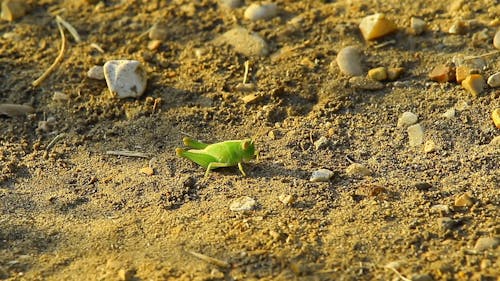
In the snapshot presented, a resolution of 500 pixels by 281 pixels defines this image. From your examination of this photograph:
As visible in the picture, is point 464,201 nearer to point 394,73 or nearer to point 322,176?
point 322,176

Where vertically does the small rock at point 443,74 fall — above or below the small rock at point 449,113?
above

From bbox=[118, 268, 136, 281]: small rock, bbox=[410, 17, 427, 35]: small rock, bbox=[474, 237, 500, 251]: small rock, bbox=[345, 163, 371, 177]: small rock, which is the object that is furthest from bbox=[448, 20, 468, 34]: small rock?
bbox=[118, 268, 136, 281]: small rock

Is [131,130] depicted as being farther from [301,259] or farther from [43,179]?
[301,259]

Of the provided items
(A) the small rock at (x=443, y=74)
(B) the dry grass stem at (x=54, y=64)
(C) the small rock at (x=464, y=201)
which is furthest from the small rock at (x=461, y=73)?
(B) the dry grass stem at (x=54, y=64)

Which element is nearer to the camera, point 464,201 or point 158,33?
point 464,201

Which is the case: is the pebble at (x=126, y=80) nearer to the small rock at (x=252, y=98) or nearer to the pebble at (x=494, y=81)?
the small rock at (x=252, y=98)

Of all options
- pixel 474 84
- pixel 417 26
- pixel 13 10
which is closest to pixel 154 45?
pixel 13 10

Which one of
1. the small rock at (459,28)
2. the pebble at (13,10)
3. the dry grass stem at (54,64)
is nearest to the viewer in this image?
the small rock at (459,28)

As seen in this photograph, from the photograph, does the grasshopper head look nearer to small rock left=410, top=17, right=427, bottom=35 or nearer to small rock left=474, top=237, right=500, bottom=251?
small rock left=474, top=237, right=500, bottom=251
